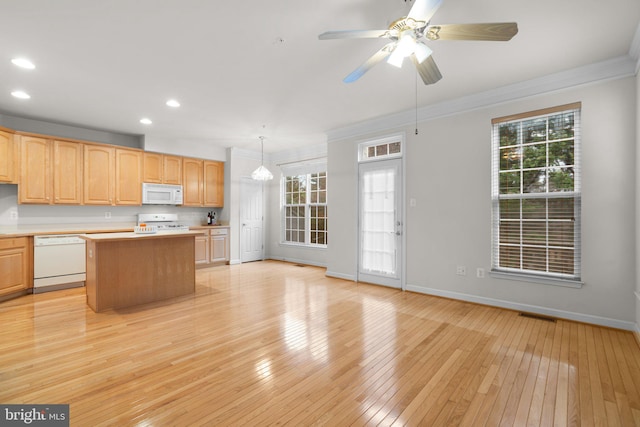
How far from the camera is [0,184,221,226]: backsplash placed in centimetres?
461

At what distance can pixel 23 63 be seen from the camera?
→ 3025mm

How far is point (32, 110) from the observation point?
441 cm

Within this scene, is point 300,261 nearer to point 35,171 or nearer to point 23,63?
point 35,171

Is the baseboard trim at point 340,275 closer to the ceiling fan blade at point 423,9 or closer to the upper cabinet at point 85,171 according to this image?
the upper cabinet at point 85,171

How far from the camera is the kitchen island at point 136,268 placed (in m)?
3.66

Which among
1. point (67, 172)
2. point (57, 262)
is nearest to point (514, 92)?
point (67, 172)

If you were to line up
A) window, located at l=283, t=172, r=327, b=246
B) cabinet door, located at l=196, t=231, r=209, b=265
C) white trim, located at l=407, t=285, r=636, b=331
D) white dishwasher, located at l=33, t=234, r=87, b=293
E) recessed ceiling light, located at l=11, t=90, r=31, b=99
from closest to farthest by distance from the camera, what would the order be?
white trim, located at l=407, t=285, r=636, b=331 → recessed ceiling light, located at l=11, t=90, r=31, b=99 → white dishwasher, located at l=33, t=234, r=87, b=293 → cabinet door, located at l=196, t=231, r=209, b=265 → window, located at l=283, t=172, r=327, b=246

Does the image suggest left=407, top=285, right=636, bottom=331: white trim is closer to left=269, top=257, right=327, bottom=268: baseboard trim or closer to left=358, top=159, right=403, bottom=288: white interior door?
left=358, top=159, right=403, bottom=288: white interior door

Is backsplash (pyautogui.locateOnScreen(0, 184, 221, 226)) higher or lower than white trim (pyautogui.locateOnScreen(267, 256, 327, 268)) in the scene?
higher

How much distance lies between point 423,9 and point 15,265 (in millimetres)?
Result: 5762

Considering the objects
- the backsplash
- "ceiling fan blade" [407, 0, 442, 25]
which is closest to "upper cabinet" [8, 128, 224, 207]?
the backsplash

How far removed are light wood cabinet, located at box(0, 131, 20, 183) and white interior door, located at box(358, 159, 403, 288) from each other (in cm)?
529

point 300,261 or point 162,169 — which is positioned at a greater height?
point 162,169

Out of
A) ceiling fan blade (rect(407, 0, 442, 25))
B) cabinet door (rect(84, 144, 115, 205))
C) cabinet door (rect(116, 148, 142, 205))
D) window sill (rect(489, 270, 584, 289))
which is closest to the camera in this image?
ceiling fan blade (rect(407, 0, 442, 25))
